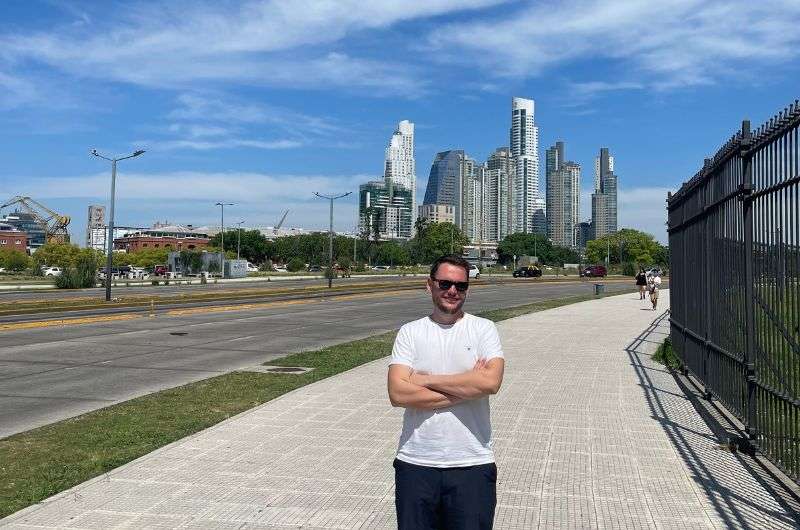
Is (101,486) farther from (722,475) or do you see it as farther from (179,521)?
(722,475)

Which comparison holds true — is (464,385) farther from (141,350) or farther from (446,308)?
(141,350)

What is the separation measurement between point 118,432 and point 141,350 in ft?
27.8

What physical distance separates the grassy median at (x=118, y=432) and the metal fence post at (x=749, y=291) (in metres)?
5.45

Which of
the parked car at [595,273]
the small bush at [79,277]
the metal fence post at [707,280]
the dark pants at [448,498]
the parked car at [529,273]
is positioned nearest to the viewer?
the dark pants at [448,498]

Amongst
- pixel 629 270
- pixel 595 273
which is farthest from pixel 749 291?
pixel 629 270

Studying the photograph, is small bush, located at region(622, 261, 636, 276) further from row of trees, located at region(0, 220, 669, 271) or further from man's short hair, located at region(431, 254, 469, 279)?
man's short hair, located at region(431, 254, 469, 279)

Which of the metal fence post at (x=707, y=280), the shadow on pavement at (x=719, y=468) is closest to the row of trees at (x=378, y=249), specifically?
the metal fence post at (x=707, y=280)

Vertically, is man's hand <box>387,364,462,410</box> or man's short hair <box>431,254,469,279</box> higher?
man's short hair <box>431,254,469,279</box>

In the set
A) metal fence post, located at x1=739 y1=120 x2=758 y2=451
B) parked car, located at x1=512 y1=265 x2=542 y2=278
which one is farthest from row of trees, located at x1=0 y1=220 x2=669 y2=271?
metal fence post, located at x1=739 y1=120 x2=758 y2=451

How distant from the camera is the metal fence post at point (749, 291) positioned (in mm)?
7184

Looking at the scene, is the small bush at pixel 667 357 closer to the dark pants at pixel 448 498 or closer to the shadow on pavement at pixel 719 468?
the shadow on pavement at pixel 719 468

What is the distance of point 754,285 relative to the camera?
7.11 m

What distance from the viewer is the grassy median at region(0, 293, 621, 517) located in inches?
244

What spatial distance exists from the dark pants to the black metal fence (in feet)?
11.1
